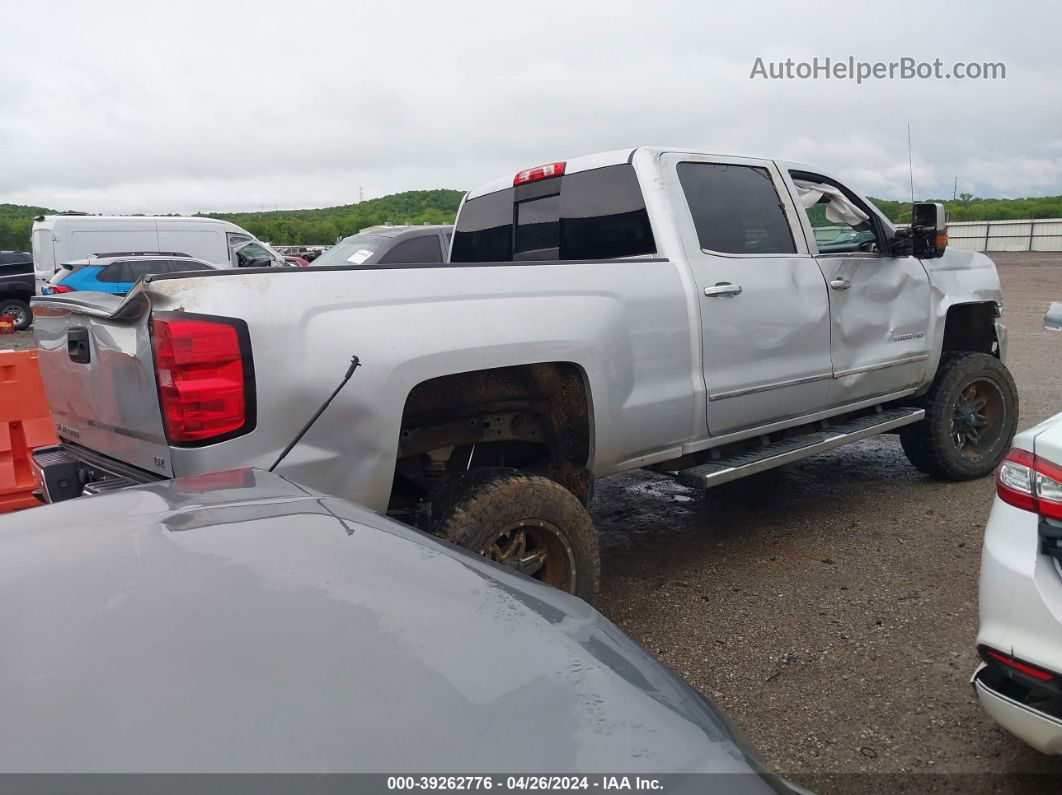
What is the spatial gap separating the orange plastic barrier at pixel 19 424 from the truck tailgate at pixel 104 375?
4.61 feet

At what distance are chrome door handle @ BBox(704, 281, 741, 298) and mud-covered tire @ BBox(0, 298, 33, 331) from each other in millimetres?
19263

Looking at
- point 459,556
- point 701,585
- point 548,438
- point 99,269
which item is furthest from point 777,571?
point 99,269

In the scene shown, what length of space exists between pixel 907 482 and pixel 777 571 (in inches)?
76.1

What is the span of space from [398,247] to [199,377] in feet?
23.6

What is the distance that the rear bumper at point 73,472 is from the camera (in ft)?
9.98

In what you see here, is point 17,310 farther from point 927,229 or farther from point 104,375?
point 927,229

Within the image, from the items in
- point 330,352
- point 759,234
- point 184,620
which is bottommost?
point 184,620

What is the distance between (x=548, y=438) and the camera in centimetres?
371

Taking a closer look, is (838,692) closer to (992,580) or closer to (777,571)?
(992,580)

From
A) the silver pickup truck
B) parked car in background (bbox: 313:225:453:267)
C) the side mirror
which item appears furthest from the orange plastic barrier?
the side mirror

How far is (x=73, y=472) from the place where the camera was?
3.30 metres

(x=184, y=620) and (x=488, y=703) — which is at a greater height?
(x=184, y=620)

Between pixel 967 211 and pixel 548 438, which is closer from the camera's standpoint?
pixel 548 438

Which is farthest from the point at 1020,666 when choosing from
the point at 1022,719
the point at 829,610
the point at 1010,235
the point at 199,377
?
the point at 1010,235
